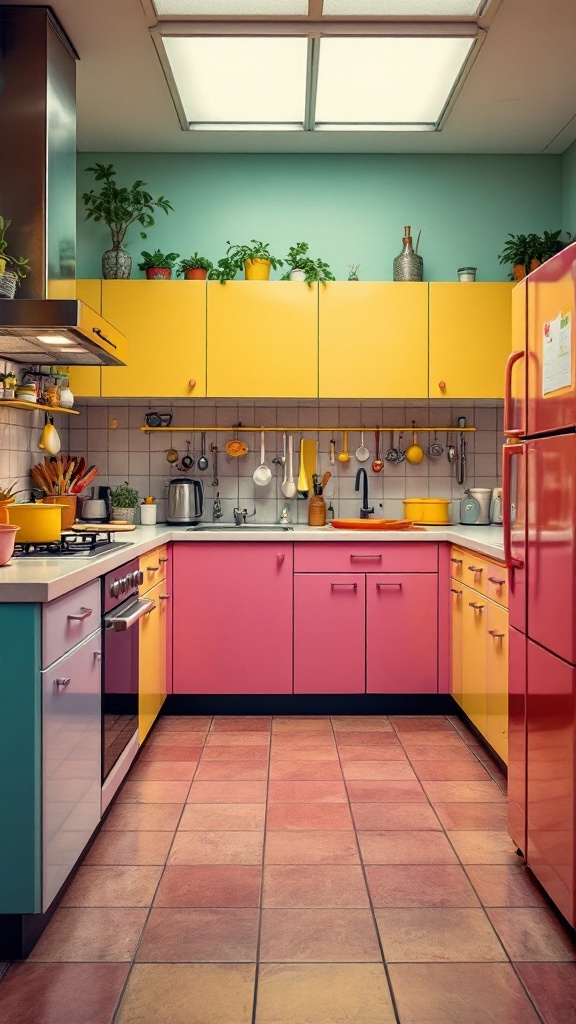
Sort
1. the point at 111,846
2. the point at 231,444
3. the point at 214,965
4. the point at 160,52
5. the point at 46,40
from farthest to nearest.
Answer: the point at 231,444 < the point at 160,52 < the point at 46,40 < the point at 111,846 < the point at 214,965

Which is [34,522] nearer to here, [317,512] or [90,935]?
[90,935]

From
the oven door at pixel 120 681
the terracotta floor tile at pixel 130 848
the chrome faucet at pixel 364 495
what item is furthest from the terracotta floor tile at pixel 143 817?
the chrome faucet at pixel 364 495

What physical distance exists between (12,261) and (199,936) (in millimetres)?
2286

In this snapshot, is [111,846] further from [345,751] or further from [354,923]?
[345,751]

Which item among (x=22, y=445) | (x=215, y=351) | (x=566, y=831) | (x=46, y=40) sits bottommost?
(x=566, y=831)

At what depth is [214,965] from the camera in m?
1.88

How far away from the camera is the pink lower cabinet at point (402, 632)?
395 centimetres

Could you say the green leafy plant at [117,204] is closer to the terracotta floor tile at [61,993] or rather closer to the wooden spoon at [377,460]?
the wooden spoon at [377,460]

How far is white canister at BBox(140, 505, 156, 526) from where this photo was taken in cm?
436

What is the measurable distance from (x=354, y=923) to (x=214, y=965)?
15.0 inches

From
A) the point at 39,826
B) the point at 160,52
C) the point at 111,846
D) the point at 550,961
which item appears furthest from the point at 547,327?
the point at 160,52

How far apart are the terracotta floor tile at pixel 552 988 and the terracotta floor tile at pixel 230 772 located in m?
1.41

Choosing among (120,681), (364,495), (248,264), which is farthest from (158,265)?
(120,681)

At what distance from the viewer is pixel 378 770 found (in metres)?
3.21
